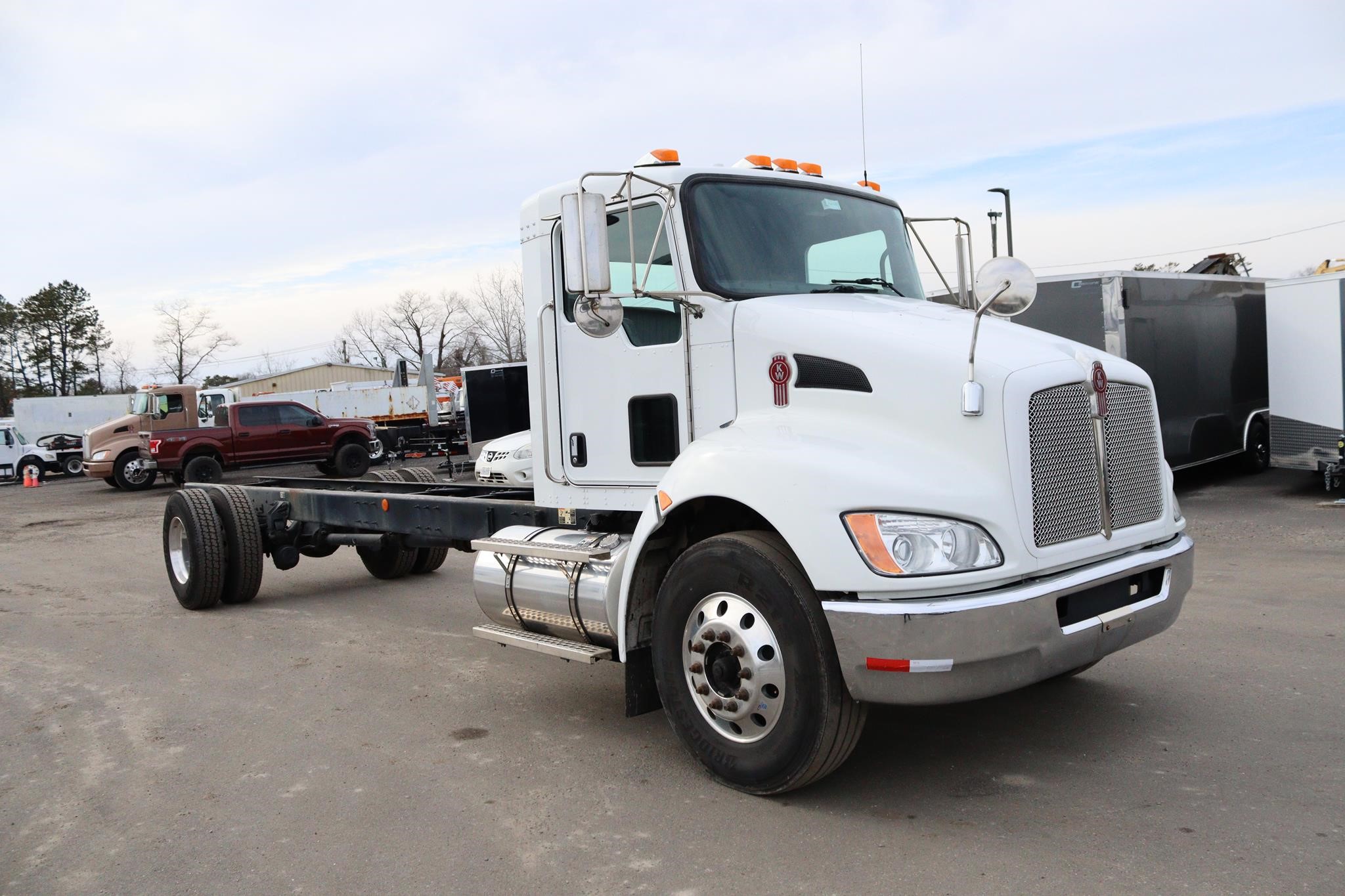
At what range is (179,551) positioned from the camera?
8984mm

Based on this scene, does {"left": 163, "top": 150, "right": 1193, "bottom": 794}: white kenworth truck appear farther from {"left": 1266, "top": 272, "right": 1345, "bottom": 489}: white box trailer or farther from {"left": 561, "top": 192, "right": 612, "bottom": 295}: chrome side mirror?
{"left": 1266, "top": 272, "right": 1345, "bottom": 489}: white box trailer

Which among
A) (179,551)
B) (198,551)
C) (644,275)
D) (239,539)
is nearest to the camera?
(644,275)

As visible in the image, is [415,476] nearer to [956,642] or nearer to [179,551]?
[179,551]

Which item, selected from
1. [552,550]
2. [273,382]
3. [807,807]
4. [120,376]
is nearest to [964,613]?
[807,807]

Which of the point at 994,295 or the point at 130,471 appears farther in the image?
the point at 130,471

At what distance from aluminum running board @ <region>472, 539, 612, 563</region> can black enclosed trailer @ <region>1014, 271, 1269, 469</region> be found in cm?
866

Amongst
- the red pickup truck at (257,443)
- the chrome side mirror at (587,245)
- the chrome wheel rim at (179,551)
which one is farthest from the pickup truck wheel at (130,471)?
the chrome side mirror at (587,245)

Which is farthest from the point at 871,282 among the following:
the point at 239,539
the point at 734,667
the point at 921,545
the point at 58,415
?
the point at 58,415

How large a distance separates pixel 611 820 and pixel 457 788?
814 millimetres

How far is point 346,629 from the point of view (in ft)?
25.7

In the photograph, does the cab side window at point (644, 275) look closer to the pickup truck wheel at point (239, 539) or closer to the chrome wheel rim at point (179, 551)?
the pickup truck wheel at point (239, 539)

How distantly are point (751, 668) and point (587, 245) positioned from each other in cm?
183

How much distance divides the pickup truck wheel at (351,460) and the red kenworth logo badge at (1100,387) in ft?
76.0

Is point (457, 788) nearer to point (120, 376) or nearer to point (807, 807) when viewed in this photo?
point (807, 807)
